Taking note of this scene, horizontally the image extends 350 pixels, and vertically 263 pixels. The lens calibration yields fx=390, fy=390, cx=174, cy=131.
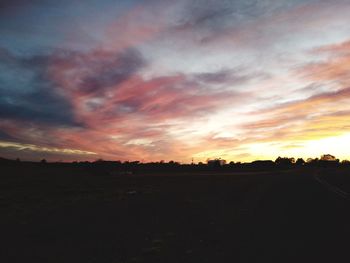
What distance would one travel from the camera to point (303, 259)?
8.43 meters

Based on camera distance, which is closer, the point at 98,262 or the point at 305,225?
the point at 98,262

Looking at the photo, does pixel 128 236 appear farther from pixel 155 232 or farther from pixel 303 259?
pixel 303 259

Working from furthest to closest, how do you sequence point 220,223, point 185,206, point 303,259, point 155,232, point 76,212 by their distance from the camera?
point 185,206
point 76,212
point 220,223
point 155,232
point 303,259

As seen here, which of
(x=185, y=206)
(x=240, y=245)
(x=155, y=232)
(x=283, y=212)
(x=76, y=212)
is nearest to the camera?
(x=240, y=245)

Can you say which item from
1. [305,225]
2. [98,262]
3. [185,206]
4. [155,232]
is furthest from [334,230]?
[185,206]

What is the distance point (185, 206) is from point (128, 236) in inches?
350

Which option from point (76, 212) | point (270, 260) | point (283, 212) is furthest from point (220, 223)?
point (76, 212)

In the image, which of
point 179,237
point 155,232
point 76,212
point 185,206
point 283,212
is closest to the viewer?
point 179,237

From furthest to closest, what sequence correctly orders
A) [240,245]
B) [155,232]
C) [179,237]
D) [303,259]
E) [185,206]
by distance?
[185,206] → [155,232] → [179,237] → [240,245] → [303,259]

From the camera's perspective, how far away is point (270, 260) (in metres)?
8.45

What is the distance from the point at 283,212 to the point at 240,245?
750cm

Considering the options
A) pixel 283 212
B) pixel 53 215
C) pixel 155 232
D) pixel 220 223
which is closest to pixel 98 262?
pixel 155 232

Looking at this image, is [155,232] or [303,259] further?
[155,232]

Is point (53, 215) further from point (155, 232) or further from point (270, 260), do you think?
point (270, 260)
